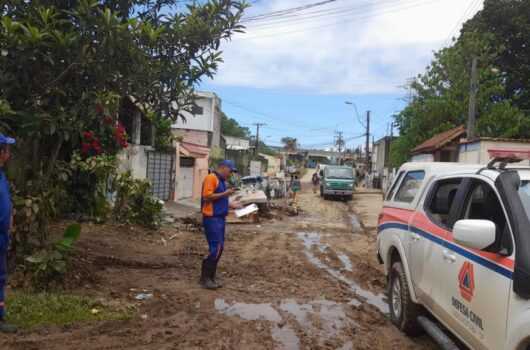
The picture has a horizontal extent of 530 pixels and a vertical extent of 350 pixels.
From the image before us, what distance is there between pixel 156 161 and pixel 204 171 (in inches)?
314

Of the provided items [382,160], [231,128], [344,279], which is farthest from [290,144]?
[344,279]

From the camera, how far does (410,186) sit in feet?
19.3

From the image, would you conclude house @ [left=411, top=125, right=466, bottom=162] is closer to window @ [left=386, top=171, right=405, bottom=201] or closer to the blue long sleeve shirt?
window @ [left=386, top=171, right=405, bottom=201]

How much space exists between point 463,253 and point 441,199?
1.28 m

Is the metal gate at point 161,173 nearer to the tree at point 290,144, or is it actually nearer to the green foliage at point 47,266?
the green foliage at point 47,266

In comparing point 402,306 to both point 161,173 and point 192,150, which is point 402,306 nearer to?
point 161,173

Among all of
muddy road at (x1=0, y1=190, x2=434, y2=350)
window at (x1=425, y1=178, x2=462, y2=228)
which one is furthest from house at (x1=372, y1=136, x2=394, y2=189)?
window at (x1=425, y1=178, x2=462, y2=228)

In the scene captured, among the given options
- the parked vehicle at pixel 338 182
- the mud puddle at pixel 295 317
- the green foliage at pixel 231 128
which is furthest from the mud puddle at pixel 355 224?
the green foliage at pixel 231 128

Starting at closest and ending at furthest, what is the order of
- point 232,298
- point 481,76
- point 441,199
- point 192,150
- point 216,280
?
point 441,199, point 232,298, point 216,280, point 192,150, point 481,76

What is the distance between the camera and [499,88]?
2827 centimetres

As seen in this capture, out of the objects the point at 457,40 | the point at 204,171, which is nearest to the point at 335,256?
the point at 204,171

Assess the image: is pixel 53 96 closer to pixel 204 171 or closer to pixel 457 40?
pixel 204 171

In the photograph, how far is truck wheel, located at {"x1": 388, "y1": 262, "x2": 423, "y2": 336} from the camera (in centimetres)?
491

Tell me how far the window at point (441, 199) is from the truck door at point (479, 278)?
1.26ft
